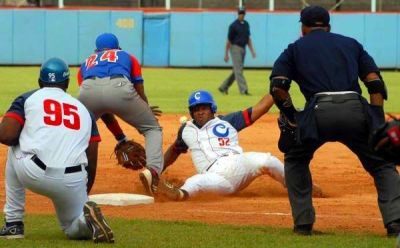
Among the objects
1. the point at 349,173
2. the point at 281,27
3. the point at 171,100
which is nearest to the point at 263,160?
the point at 349,173

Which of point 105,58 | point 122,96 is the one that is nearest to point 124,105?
point 122,96

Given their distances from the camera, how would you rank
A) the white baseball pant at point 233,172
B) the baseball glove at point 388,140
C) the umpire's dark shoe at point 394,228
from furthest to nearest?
the white baseball pant at point 233,172, the umpire's dark shoe at point 394,228, the baseball glove at point 388,140

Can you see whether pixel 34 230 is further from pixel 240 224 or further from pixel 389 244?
pixel 389 244

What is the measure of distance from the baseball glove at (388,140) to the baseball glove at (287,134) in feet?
6.59

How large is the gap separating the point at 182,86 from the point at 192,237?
19331mm

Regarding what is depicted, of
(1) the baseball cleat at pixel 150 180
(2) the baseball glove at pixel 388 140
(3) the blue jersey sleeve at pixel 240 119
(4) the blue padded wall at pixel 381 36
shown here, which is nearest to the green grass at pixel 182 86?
(4) the blue padded wall at pixel 381 36

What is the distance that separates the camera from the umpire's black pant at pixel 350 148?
309 inches

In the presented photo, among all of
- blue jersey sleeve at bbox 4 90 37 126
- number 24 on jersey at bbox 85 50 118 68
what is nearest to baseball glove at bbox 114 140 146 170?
number 24 on jersey at bbox 85 50 118 68

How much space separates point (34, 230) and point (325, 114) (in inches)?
99.2

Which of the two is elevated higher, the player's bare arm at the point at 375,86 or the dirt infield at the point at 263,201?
the player's bare arm at the point at 375,86

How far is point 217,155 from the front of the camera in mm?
10984

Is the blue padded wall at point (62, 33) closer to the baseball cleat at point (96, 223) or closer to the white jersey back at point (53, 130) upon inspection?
the white jersey back at point (53, 130)

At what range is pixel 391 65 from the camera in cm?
3578

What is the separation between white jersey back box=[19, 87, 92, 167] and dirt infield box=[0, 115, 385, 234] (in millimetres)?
1890
